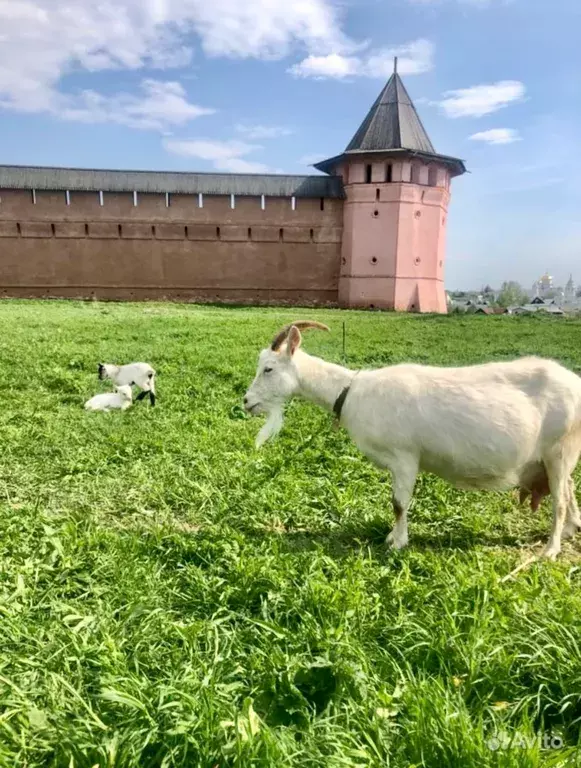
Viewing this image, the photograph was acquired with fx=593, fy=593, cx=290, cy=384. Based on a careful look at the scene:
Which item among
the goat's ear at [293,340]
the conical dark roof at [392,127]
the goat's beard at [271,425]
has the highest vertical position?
the conical dark roof at [392,127]

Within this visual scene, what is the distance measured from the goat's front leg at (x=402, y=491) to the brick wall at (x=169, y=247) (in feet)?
93.5

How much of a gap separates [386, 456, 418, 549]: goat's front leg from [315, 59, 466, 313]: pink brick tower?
26.9 m

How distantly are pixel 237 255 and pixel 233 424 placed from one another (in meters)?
26.4

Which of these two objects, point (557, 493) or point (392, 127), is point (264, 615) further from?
point (392, 127)

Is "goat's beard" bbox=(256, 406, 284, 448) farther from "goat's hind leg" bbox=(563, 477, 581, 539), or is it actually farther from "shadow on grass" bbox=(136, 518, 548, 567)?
"goat's hind leg" bbox=(563, 477, 581, 539)

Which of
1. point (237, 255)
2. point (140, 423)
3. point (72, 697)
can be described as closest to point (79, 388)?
point (140, 423)

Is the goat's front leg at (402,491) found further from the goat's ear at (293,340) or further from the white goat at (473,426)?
the goat's ear at (293,340)

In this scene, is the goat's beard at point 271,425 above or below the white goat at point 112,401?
above

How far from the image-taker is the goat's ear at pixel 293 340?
12.5 ft

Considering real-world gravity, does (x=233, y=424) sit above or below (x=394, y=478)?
below

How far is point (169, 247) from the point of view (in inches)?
1223

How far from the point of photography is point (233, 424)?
6.24 metres

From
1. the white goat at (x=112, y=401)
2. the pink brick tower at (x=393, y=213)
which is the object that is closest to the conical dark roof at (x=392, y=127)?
the pink brick tower at (x=393, y=213)

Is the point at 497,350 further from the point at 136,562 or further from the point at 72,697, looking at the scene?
the point at 72,697
